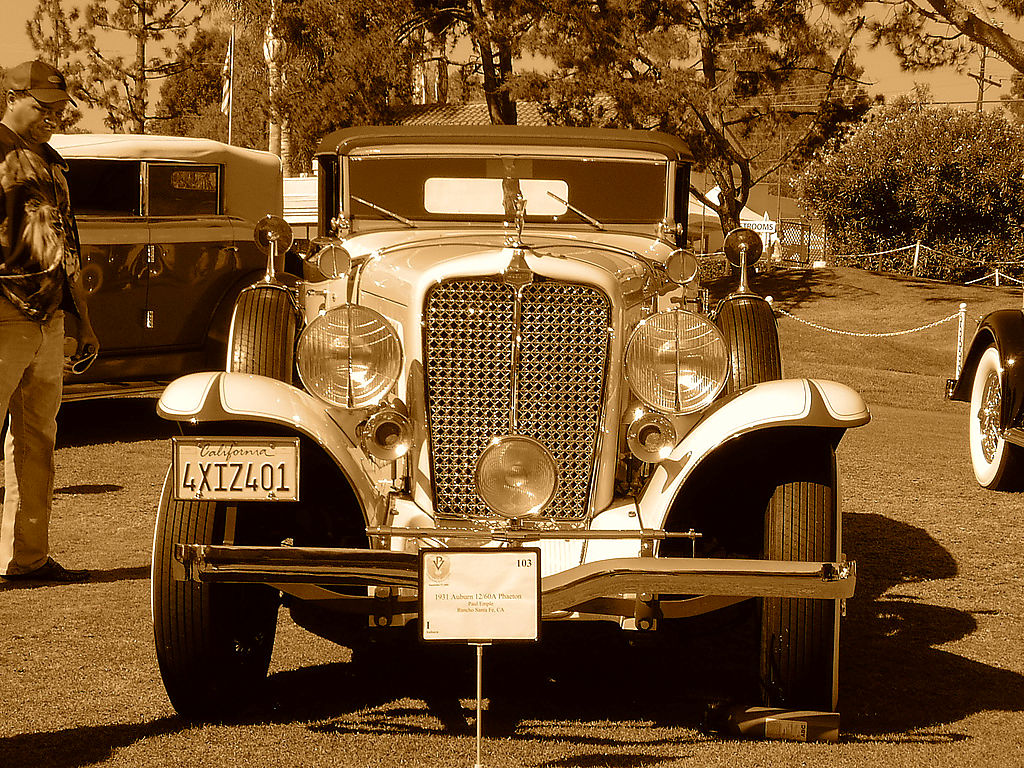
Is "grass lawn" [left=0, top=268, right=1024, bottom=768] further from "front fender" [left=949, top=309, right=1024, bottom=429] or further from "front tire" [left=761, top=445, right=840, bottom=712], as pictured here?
"front fender" [left=949, top=309, right=1024, bottom=429]

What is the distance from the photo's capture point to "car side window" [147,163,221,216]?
9234mm

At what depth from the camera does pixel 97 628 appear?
15.6 feet

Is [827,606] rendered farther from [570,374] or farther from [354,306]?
[354,306]

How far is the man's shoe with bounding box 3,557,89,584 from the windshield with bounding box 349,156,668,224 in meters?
2.01

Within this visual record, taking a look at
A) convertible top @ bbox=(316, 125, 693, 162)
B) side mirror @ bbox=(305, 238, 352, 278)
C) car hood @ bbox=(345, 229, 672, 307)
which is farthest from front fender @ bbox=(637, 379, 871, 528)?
convertible top @ bbox=(316, 125, 693, 162)

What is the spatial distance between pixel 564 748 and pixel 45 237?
9.33ft

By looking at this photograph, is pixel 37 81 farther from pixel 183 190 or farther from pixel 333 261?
pixel 183 190

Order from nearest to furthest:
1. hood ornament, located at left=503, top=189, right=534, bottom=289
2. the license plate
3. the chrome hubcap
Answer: the license plate
hood ornament, located at left=503, top=189, right=534, bottom=289
the chrome hubcap

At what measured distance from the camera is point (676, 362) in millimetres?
3688

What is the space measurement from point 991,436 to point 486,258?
5692 millimetres

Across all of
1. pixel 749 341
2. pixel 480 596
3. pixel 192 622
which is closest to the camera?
pixel 480 596

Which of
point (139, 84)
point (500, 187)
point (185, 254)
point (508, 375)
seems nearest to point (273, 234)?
point (500, 187)

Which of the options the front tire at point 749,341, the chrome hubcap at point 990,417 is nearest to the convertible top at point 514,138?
the front tire at point 749,341

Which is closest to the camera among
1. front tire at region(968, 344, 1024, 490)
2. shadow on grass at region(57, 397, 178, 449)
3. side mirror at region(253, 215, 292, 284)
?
side mirror at region(253, 215, 292, 284)
